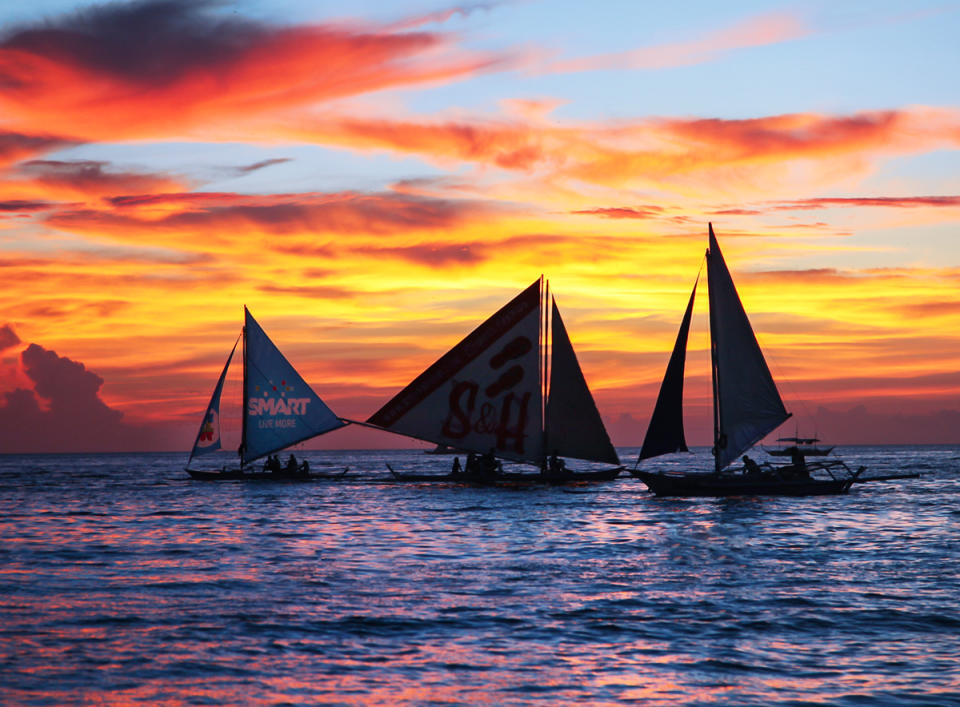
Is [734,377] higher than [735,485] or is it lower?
higher

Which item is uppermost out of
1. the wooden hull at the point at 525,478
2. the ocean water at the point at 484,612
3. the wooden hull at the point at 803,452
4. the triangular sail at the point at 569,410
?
the triangular sail at the point at 569,410

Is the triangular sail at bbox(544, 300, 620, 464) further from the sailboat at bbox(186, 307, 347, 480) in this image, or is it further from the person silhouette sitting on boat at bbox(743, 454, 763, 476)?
the sailboat at bbox(186, 307, 347, 480)

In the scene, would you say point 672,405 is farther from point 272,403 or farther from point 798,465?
point 272,403

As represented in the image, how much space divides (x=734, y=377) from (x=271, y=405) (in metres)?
36.9

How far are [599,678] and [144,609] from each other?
1287cm

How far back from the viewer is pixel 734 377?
181ft

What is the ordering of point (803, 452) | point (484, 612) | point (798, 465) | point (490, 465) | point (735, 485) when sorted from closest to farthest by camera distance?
point (484, 612) → point (735, 485) → point (798, 465) → point (803, 452) → point (490, 465)

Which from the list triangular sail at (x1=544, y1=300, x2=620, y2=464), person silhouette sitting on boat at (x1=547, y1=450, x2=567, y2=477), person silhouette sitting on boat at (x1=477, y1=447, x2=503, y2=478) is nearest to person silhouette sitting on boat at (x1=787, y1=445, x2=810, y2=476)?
triangular sail at (x1=544, y1=300, x2=620, y2=464)

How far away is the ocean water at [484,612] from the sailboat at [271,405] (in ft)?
81.6

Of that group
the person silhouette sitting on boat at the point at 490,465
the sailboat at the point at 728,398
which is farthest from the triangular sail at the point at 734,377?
the person silhouette sitting on boat at the point at 490,465

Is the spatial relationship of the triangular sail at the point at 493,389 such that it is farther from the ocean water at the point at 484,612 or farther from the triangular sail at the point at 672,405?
the ocean water at the point at 484,612

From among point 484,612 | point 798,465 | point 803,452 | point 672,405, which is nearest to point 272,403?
point 672,405

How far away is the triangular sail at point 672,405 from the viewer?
185 feet

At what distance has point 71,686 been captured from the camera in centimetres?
1850
